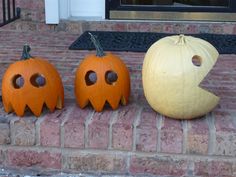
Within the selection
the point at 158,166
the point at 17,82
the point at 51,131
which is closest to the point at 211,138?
the point at 158,166

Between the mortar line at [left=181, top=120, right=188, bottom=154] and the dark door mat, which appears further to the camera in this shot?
the dark door mat

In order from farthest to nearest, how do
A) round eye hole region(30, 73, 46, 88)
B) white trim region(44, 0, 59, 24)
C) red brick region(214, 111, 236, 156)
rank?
1. white trim region(44, 0, 59, 24)
2. round eye hole region(30, 73, 46, 88)
3. red brick region(214, 111, 236, 156)

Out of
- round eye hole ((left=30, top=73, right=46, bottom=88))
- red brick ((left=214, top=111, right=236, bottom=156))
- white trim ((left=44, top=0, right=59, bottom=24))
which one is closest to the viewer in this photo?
red brick ((left=214, top=111, right=236, bottom=156))

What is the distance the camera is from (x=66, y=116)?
2334mm

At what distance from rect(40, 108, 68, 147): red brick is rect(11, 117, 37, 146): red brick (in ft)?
0.15

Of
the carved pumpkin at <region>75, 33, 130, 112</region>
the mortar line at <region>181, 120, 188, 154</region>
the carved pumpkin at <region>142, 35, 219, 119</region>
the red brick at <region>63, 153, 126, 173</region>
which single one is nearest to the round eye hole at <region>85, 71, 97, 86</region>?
the carved pumpkin at <region>75, 33, 130, 112</region>

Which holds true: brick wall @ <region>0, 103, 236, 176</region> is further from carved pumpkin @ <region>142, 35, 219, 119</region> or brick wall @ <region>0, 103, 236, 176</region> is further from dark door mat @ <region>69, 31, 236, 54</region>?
dark door mat @ <region>69, 31, 236, 54</region>

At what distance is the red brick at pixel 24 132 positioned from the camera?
2.29 m

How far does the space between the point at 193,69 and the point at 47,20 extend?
2.77m

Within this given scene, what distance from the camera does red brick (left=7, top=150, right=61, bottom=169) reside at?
233 centimetres

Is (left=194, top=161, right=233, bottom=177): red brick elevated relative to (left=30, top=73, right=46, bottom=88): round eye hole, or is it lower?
lower

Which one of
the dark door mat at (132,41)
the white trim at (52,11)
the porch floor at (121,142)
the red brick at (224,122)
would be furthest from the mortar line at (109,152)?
the white trim at (52,11)

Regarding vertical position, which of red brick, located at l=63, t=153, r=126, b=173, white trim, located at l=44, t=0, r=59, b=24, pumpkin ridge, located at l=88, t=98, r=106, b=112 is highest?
white trim, located at l=44, t=0, r=59, b=24

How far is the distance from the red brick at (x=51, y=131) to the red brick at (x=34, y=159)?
61 millimetres
